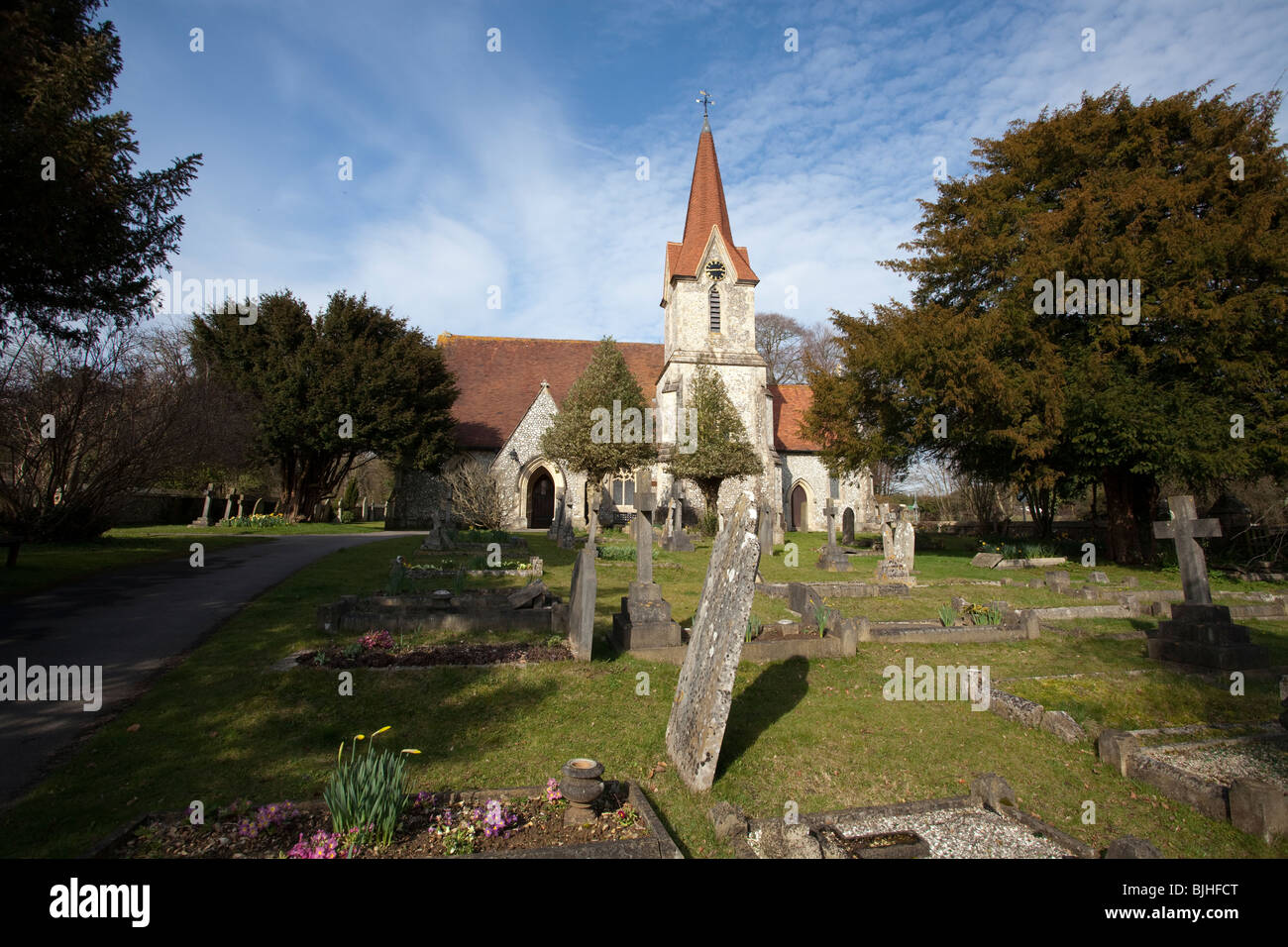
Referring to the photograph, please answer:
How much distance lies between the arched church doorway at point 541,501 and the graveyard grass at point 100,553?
427 inches

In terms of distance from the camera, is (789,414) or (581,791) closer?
(581,791)

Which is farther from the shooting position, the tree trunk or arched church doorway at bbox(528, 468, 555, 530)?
arched church doorway at bbox(528, 468, 555, 530)

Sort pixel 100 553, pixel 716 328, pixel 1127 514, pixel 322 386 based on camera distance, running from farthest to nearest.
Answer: pixel 716 328 → pixel 322 386 → pixel 1127 514 → pixel 100 553

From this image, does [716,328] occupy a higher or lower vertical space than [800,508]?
higher

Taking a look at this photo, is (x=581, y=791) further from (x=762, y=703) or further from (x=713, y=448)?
(x=713, y=448)

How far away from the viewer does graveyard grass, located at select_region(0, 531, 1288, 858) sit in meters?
3.97

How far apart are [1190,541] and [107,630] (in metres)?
13.5

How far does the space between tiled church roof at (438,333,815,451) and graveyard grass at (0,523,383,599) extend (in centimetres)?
1079

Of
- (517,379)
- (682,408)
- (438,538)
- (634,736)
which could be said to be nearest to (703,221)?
(682,408)

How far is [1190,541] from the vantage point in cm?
775

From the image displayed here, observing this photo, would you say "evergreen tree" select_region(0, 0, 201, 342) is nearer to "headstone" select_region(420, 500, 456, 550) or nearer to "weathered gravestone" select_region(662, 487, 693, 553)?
"headstone" select_region(420, 500, 456, 550)

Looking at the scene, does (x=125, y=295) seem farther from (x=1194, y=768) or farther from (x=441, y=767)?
(x=1194, y=768)

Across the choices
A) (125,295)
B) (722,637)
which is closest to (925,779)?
(722,637)

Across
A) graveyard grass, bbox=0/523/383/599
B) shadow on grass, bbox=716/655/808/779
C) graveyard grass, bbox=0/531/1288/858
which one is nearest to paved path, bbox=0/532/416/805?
graveyard grass, bbox=0/531/1288/858
